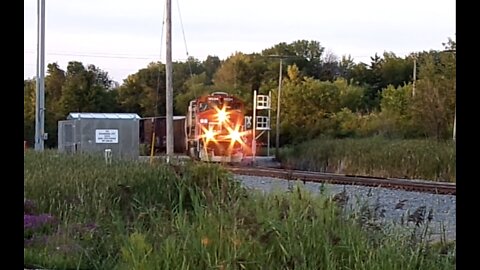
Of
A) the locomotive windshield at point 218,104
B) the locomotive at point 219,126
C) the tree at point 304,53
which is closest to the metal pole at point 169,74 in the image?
the locomotive at point 219,126

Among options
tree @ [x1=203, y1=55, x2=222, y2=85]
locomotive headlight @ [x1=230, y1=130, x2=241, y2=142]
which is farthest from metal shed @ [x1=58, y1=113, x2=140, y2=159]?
tree @ [x1=203, y1=55, x2=222, y2=85]

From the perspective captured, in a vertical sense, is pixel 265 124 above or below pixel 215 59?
below

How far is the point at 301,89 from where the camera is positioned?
31484mm

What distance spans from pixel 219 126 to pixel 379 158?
5.08 metres

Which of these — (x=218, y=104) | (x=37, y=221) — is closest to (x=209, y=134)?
(x=218, y=104)

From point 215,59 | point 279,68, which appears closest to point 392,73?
point 279,68

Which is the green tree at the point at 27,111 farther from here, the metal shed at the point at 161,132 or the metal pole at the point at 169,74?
the metal shed at the point at 161,132

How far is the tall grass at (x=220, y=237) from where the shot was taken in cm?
402

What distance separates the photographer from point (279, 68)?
1303 inches

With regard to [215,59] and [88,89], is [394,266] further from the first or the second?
[215,59]

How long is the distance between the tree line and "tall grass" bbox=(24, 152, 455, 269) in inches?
643

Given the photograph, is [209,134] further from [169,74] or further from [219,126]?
[169,74]
